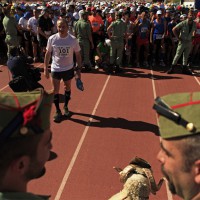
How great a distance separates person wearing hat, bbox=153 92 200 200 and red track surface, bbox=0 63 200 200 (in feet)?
9.13

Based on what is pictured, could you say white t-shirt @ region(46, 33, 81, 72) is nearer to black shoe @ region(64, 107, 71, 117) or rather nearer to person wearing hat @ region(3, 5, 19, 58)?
black shoe @ region(64, 107, 71, 117)

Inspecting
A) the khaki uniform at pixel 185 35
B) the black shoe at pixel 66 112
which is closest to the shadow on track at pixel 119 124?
the black shoe at pixel 66 112


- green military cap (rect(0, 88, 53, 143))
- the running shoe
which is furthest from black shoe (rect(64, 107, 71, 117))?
green military cap (rect(0, 88, 53, 143))

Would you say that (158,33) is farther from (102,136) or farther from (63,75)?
(102,136)

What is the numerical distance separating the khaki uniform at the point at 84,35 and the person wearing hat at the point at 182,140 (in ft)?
27.3

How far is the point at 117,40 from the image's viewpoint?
9602mm

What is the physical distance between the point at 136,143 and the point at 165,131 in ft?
13.1

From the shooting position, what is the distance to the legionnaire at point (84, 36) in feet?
30.9

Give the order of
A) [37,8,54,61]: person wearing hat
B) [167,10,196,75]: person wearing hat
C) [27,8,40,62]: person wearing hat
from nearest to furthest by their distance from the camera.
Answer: [167,10,196,75]: person wearing hat < [37,8,54,61]: person wearing hat < [27,8,40,62]: person wearing hat

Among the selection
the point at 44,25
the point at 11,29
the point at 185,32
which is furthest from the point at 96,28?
the point at 185,32

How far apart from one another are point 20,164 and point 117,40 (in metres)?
8.60

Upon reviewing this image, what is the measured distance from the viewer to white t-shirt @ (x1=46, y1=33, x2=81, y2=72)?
5.77 metres

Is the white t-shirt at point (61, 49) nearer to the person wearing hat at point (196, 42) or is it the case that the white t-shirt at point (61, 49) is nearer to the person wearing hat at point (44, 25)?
the person wearing hat at point (44, 25)

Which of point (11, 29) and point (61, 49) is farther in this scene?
point (11, 29)
